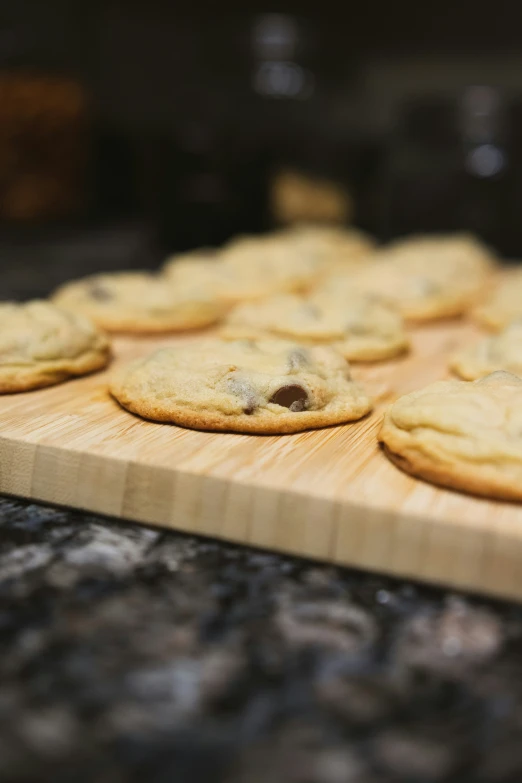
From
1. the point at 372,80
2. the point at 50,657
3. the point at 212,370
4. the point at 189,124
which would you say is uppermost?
the point at 372,80

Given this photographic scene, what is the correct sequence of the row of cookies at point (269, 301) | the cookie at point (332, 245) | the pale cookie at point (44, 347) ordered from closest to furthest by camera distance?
the pale cookie at point (44, 347)
the row of cookies at point (269, 301)
the cookie at point (332, 245)

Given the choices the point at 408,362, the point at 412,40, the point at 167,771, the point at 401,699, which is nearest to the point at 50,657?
the point at 167,771

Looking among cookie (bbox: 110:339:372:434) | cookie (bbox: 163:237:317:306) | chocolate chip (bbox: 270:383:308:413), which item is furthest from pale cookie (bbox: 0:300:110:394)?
cookie (bbox: 163:237:317:306)

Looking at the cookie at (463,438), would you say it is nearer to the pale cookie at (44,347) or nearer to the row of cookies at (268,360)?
the row of cookies at (268,360)

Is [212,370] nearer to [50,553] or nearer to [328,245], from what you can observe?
[50,553]

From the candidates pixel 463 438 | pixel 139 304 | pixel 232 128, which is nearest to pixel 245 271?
pixel 139 304

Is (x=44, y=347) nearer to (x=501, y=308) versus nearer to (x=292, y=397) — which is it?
(x=292, y=397)

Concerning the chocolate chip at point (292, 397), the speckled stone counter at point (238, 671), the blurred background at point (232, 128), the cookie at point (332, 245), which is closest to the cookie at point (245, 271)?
A: the cookie at point (332, 245)
